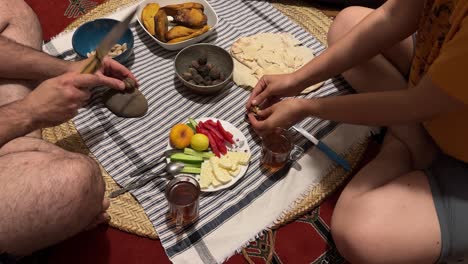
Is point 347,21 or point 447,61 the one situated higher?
point 447,61

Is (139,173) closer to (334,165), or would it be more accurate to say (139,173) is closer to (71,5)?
(334,165)

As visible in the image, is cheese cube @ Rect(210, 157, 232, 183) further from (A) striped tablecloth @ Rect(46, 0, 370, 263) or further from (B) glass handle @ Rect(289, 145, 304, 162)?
(B) glass handle @ Rect(289, 145, 304, 162)

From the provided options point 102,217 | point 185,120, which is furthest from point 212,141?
point 102,217

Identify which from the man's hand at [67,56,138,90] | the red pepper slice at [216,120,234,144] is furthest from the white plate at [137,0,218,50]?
the red pepper slice at [216,120,234,144]

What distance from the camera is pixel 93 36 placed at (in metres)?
1.48

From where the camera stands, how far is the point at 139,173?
4.06 ft

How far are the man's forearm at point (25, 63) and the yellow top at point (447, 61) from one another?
37.2 inches

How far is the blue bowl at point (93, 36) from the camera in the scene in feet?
4.75

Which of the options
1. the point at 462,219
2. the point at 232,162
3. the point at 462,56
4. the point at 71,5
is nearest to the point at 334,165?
the point at 232,162

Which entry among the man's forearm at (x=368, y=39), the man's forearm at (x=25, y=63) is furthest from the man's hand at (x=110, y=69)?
the man's forearm at (x=368, y=39)

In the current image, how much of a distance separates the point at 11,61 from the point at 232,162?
65 cm

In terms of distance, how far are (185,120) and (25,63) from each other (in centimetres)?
48

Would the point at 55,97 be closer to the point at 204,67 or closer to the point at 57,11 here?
the point at 204,67

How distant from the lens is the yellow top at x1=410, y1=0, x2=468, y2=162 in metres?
0.80
